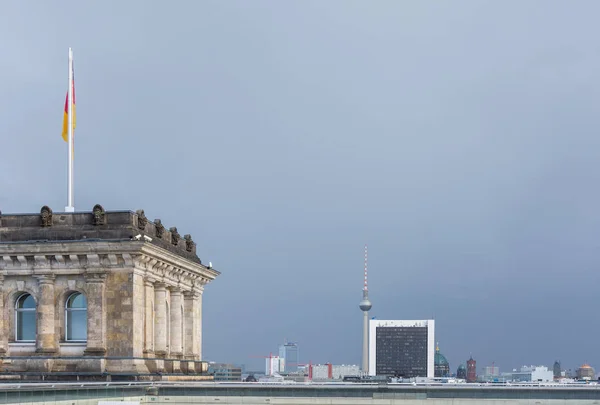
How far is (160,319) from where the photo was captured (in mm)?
64062

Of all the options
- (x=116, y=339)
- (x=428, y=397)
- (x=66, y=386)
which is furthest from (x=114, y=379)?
(x=428, y=397)

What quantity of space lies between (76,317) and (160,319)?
5.99 metres

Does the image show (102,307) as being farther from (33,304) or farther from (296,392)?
(296,392)

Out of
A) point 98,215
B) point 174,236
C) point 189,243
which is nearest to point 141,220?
point 98,215

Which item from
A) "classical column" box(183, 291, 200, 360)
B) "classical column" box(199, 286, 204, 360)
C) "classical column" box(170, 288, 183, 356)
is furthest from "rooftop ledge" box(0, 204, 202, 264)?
"classical column" box(199, 286, 204, 360)

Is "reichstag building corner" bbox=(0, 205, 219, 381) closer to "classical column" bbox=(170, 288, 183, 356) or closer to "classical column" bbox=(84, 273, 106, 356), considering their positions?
"classical column" bbox=(84, 273, 106, 356)

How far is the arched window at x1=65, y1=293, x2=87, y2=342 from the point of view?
196ft

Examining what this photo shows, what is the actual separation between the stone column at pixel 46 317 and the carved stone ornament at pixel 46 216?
3.22 m

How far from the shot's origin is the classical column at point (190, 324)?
71275mm

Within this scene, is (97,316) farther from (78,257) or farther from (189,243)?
(189,243)

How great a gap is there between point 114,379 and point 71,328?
15.2 ft

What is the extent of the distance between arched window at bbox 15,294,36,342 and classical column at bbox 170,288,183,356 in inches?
400

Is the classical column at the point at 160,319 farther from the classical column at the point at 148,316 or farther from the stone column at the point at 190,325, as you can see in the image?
the stone column at the point at 190,325

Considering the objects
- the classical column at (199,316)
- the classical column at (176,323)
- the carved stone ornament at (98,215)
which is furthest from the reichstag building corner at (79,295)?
the classical column at (199,316)
